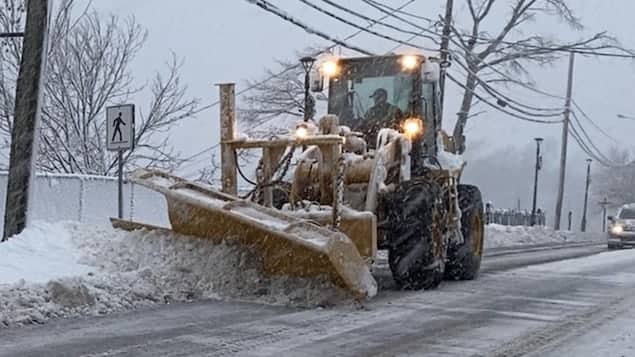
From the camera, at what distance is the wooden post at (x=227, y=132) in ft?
36.3

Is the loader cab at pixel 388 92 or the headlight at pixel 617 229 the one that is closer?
the loader cab at pixel 388 92

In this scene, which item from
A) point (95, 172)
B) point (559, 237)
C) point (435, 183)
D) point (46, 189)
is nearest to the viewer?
point (435, 183)

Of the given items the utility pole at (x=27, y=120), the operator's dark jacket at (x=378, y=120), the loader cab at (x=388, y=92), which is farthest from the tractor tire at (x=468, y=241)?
the utility pole at (x=27, y=120)

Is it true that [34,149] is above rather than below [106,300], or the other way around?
above

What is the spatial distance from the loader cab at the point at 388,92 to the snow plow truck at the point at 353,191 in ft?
0.04

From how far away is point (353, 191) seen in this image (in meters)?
10.9

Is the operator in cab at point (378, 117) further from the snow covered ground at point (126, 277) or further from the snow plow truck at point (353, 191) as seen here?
the snow covered ground at point (126, 277)

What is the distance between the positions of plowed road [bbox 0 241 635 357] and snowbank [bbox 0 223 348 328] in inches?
15.5

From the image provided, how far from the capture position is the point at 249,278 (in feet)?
34.1

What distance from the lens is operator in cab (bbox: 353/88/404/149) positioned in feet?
40.2

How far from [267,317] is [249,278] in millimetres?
1417

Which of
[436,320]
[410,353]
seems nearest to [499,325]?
[436,320]

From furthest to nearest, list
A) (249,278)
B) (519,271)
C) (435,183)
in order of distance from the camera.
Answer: (519,271)
(435,183)
(249,278)

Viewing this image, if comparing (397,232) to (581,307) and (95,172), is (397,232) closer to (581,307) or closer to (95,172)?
(581,307)
